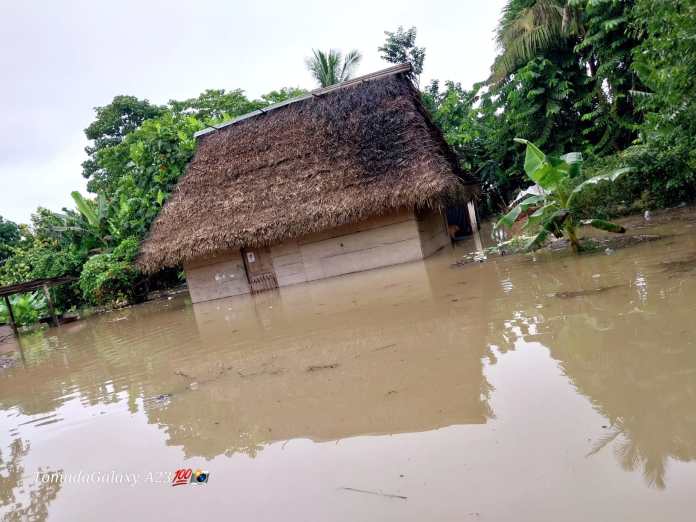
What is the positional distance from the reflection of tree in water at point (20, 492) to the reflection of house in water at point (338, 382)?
0.70 metres

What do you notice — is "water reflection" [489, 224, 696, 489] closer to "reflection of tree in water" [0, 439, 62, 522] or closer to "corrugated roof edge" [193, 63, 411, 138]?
"reflection of tree in water" [0, 439, 62, 522]

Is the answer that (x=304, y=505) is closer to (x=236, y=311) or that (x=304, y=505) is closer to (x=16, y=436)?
(x=16, y=436)

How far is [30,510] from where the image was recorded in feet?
8.09

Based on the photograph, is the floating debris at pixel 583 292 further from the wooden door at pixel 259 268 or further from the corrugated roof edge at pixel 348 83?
the corrugated roof edge at pixel 348 83

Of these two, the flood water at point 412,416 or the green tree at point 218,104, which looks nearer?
the flood water at point 412,416

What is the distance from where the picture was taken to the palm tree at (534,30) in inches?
510

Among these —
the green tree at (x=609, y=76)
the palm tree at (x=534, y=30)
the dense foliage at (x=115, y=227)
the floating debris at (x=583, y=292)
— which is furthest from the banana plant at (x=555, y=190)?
the dense foliage at (x=115, y=227)

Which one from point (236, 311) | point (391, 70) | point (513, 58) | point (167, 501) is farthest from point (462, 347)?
point (513, 58)

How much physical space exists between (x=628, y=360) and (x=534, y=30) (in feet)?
44.1

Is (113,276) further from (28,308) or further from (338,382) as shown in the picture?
(338,382)

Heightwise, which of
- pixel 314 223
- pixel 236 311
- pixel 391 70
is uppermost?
pixel 391 70

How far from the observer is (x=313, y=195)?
10.3 m

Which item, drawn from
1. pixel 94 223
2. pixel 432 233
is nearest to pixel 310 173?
pixel 432 233

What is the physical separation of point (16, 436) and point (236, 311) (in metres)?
4.95
